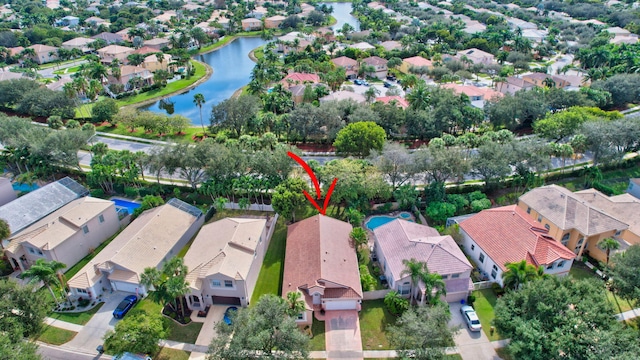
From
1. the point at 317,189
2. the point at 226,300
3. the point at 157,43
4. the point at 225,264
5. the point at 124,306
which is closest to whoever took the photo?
the point at 124,306

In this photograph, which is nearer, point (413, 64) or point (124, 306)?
point (124, 306)

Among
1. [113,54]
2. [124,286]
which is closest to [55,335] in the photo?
[124,286]

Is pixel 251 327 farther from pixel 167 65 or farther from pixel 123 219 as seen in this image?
pixel 167 65

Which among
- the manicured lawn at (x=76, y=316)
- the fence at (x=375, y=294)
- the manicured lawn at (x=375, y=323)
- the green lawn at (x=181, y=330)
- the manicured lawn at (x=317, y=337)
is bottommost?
the manicured lawn at (x=375, y=323)

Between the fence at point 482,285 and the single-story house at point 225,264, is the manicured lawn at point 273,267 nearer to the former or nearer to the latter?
the single-story house at point 225,264

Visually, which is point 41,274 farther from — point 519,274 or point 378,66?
point 378,66

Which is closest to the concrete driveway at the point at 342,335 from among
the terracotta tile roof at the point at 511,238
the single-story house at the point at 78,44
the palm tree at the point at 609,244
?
the terracotta tile roof at the point at 511,238
